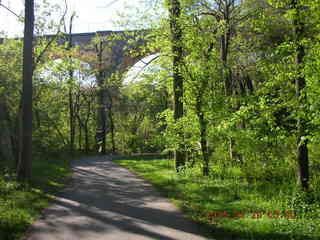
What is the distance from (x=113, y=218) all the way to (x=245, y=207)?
262 centimetres

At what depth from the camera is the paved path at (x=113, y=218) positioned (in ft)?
18.6

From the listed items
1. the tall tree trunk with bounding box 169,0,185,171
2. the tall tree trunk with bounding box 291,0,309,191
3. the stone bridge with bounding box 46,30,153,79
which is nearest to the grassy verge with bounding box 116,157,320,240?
the tall tree trunk with bounding box 291,0,309,191

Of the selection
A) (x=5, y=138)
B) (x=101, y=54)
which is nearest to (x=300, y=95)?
(x=5, y=138)

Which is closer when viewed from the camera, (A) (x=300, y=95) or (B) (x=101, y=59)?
(A) (x=300, y=95)

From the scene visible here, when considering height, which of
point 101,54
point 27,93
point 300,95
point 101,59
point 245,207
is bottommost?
point 245,207

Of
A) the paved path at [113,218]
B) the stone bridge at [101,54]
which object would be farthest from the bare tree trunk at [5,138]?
the stone bridge at [101,54]

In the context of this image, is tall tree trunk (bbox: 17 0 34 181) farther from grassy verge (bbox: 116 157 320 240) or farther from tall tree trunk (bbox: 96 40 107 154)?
tall tree trunk (bbox: 96 40 107 154)

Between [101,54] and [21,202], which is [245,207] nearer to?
[21,202]

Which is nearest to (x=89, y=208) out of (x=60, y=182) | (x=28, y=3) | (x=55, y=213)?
(x=55, y=213)

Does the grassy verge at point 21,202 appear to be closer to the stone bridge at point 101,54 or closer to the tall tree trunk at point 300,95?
the tall tree trunk at point 300,95

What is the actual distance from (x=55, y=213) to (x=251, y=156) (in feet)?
18.2

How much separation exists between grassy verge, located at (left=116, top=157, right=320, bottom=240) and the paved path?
1.40ft

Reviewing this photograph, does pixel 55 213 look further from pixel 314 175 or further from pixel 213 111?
pixel 314 175

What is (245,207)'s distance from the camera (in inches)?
274
